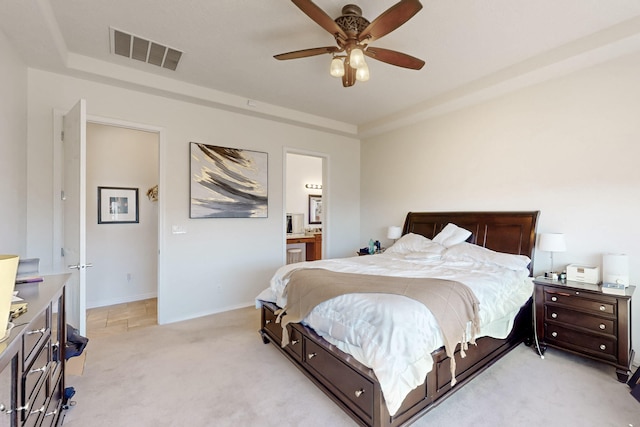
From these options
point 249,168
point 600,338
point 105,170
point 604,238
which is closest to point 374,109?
point 249,168

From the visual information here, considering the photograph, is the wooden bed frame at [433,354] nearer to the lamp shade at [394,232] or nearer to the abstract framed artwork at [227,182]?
the lamp shade at [394,232]

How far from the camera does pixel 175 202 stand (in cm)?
372

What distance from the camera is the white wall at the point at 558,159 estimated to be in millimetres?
2670

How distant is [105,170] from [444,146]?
16.3 ft

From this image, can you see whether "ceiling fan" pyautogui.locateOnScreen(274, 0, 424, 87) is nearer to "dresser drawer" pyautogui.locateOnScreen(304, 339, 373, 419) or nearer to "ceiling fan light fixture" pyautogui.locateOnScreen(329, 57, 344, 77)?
"ceiling fan light fixture" pyautogui.locateOnScreen(329, 57, 344, 77)

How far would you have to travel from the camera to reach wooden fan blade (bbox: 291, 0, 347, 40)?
1792 mm

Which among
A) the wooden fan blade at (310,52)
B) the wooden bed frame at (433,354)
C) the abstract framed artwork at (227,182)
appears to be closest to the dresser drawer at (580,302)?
the wooden bed frame at (433,354)

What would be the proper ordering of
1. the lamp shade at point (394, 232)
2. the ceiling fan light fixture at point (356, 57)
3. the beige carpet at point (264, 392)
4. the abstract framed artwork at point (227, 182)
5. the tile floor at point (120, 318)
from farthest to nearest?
the lamp shade at point (394, 232)
the abstract framed artwork at point (227, 182)
the tile floor at point (120, 318)
the ceiling fan light fixture at point (356, 57)
the beige carpet at point (264, 392)

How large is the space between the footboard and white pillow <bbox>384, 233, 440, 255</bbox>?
51.9 inches

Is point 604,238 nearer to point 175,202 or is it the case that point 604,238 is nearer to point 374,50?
point 374,50

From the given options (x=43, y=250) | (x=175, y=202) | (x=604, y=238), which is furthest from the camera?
(x=175, y=202)

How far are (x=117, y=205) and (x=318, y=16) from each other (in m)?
4.19

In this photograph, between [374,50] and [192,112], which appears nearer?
[374,50]

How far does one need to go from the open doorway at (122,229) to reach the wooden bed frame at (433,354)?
255 centimetres
